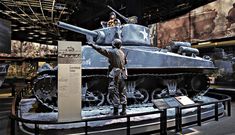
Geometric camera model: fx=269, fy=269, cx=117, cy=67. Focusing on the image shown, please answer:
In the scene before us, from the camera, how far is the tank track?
7840 mm

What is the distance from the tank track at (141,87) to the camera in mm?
7840

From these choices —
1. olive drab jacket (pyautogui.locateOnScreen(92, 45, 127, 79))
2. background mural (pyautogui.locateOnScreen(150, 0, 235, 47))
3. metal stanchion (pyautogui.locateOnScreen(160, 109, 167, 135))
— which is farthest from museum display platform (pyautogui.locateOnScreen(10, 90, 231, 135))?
background mural (pyautogui.locateOnScreen(150, 0, 235, 47))

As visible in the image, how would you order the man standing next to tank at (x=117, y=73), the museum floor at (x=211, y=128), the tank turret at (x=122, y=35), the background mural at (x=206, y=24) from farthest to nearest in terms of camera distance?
1. the background mural at (x=206, y=24)
2. the tank turret at (x=122, y=35)
3. the man standing next to tank at (x=117, y=73)
4. the museum floor at (x=211, y=128)

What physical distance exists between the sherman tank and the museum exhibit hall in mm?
30

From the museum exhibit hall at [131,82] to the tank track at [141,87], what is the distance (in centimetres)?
3

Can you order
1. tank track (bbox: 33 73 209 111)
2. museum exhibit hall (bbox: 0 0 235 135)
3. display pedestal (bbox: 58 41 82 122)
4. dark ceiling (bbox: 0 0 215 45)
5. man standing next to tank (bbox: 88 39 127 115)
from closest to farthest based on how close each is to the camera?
display pedestal (bbox: 58 41 82 122), museum exhibit hall (bbox: 0 0 235 135), man standing next to tank (bbox: 88 39 127 115), tank track (bbox: 33 73 209 111), dark ceiling (bbox: 0 0 215 45)

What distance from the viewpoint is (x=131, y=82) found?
888cm

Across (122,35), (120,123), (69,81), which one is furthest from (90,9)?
(69,81)

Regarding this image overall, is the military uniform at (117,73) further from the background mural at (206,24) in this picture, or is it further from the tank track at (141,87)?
the background mural at (206,24)

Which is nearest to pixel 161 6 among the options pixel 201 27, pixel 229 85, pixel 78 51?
pixel 201 27

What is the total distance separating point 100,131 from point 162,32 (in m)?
15.1

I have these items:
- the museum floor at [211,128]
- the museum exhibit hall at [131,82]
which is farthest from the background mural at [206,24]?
the museum floor at [211,128]

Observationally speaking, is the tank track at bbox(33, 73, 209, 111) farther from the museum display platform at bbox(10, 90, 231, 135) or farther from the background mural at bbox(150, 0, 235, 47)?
the background mural at bbox(150, 0, 235, 47)

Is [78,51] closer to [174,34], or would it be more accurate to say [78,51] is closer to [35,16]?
[174,34]
